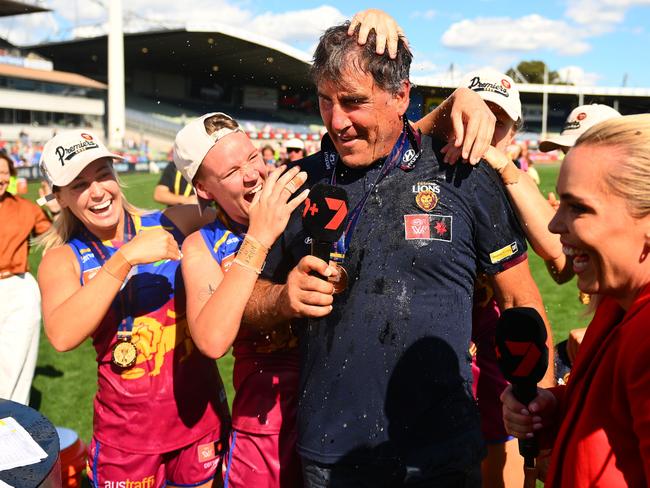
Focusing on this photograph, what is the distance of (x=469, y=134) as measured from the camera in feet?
7.44

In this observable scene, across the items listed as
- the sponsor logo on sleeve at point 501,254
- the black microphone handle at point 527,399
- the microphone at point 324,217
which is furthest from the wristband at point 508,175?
the black microphone handle at point 527,399

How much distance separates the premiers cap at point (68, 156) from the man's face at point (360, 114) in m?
1.38

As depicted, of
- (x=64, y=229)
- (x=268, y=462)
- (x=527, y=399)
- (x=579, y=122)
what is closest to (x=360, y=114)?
(x=527, y=399)

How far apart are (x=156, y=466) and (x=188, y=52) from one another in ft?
183

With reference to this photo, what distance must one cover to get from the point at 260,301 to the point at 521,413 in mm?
983

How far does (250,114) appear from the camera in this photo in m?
58.7

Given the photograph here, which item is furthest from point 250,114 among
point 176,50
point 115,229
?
point 115,229

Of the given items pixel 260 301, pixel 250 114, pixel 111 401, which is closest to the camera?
pixel 260 301

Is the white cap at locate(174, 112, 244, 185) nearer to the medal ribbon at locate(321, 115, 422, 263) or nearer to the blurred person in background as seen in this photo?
the medal ribbon at locate(321, 115, 422, 263)

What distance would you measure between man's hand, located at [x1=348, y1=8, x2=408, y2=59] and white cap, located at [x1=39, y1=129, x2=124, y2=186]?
1.54 meters

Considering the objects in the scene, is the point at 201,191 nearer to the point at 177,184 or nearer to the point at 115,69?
the point at 177,184

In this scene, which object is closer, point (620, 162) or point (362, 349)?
point (620, 162)

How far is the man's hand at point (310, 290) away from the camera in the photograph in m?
1.96

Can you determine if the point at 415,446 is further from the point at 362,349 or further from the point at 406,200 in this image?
the point at 406,200
